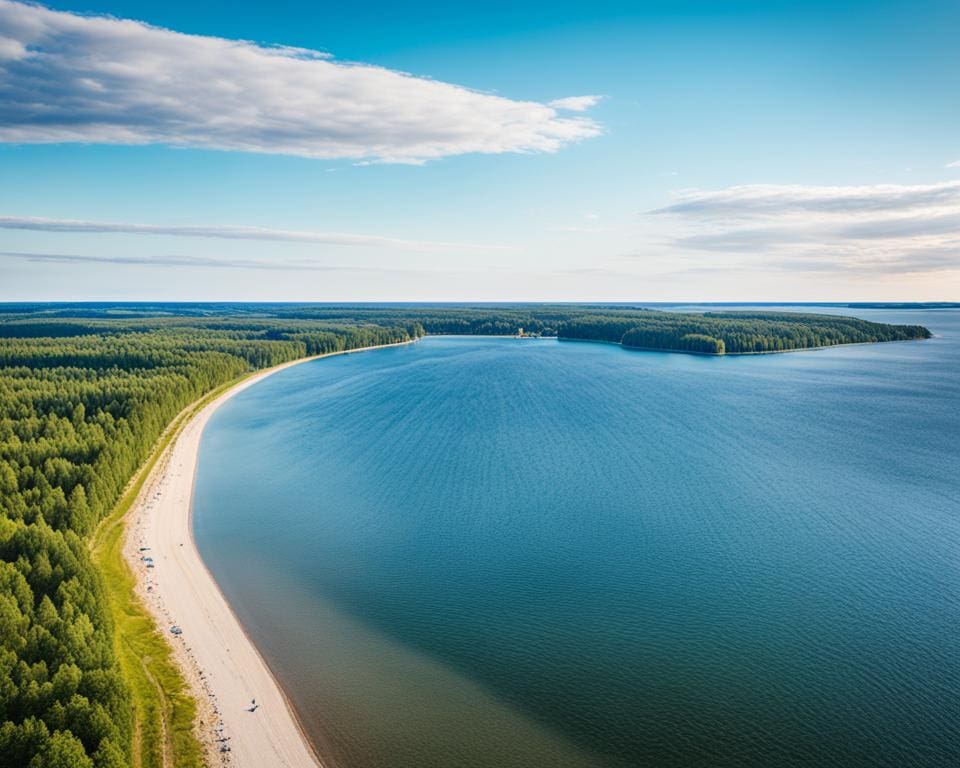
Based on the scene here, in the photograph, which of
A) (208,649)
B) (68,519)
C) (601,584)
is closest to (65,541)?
(68,519)

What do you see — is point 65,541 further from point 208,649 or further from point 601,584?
point 601,584

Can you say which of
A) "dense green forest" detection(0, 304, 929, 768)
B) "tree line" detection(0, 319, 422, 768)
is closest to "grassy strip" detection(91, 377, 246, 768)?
"dense green forest" detection(0, 304, 929, 768)

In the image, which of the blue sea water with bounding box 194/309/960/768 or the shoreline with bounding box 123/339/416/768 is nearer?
the shoreline with bounding box 123/339/416/768

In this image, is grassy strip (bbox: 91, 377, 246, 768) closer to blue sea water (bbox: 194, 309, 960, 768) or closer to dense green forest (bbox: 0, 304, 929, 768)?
dense green forest (bbox: 0, 304, 929, 768)

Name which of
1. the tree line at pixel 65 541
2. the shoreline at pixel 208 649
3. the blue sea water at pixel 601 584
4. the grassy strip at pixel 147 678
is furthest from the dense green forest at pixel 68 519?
the blue sea water at pixel 601 584

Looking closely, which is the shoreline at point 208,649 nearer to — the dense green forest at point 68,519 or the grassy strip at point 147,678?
the grassy strip at point 147,678

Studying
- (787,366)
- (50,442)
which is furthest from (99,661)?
(787,366)

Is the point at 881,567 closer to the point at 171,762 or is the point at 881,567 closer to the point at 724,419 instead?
the point at 171,762
